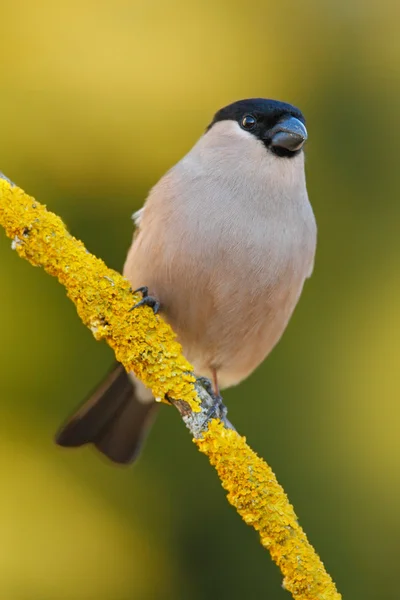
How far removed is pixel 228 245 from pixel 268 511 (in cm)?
99

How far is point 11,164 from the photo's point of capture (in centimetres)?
385

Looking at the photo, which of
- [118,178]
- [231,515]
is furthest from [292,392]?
[118,178]

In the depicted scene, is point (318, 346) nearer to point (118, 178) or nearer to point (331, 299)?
point (331, 299)

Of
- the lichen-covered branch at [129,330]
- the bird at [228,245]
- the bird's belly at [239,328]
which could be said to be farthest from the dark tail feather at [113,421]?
the lichen-covered branch at [129,330]

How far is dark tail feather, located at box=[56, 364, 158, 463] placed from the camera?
136 inches

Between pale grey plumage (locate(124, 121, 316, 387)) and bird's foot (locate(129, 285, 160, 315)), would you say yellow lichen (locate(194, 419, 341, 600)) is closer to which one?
bird's foot (locate(129, 285, 160, 315))

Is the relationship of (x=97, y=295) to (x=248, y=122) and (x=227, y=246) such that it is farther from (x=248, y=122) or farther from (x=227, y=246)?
(x=248, y=122)

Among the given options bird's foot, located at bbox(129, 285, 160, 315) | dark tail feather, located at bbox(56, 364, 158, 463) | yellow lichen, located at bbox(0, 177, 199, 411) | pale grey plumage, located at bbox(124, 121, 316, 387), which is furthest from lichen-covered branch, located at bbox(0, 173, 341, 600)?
dark tail feather, located at bbox(56, 364, 158, 463)

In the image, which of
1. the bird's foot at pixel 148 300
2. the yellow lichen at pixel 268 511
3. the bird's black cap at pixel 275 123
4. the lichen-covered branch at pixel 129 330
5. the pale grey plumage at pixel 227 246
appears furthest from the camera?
the bird's black cap at pixel 275 123

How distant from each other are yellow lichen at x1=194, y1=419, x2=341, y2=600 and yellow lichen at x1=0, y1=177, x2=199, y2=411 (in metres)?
0.15

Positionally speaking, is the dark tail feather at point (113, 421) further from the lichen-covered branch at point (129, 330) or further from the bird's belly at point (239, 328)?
the lichen-covered branch at point (129, 330)

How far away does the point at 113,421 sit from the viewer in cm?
360

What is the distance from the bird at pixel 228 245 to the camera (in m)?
3.13

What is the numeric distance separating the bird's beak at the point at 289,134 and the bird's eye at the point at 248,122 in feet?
0.34
